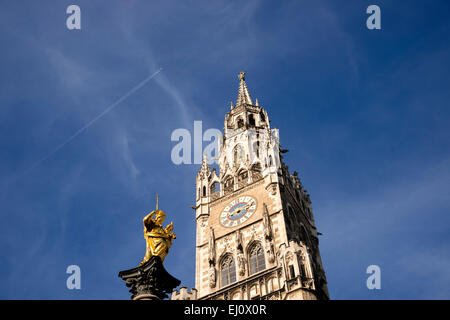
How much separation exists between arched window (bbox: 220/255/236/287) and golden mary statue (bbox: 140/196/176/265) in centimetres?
1746

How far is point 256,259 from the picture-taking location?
153 ft

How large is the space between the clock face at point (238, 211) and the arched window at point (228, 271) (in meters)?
3.75

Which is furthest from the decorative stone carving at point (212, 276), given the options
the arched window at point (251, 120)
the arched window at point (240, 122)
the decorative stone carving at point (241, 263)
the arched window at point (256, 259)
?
the arched window at point (251, 120)

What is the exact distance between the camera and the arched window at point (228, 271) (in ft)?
151

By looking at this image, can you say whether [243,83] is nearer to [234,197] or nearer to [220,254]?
[234,197]

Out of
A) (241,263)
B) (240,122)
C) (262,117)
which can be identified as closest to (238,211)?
(241,263)

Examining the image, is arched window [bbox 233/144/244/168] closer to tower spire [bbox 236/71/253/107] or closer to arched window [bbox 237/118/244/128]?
arched window [bbox 237/118/244/128]

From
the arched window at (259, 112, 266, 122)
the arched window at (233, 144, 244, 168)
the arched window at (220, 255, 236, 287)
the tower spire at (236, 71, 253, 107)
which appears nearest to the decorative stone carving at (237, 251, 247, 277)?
the arched window at (220, 255, 236, 287)

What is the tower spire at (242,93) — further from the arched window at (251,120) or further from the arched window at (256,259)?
the arched window at (256,259)

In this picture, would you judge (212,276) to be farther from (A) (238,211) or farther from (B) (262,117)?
(B) (262,117)
